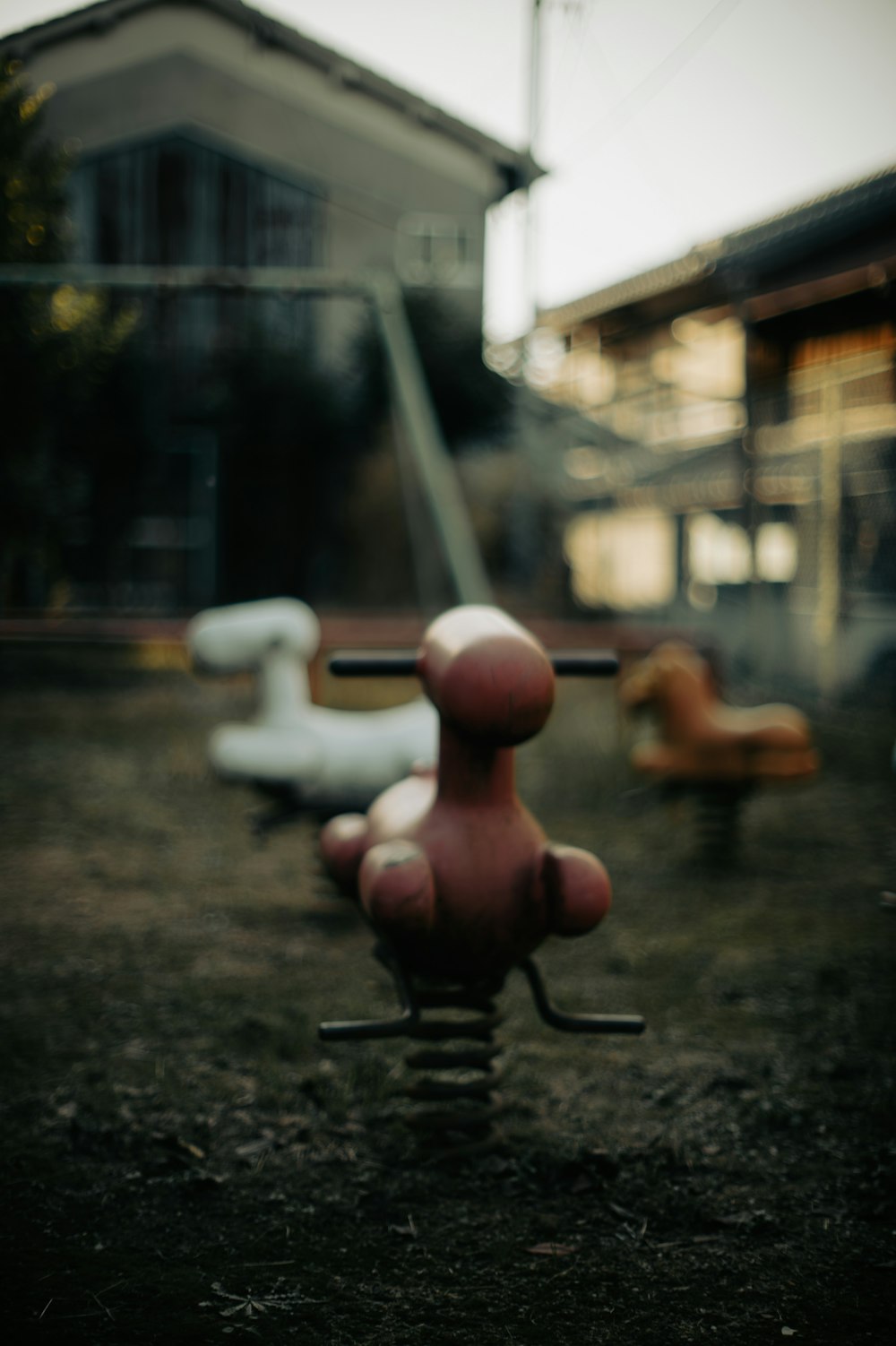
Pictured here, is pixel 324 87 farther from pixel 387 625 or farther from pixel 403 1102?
pixel 403 1102

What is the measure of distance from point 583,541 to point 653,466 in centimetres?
227

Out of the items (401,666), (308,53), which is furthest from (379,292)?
(401,666)

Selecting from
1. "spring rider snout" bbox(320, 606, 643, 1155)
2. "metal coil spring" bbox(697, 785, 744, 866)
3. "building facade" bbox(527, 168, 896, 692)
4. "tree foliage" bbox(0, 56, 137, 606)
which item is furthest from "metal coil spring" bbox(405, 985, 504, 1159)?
"building facade" bbox(527, 168, 896, 692)

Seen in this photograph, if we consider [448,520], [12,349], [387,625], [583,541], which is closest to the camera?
[448,520]

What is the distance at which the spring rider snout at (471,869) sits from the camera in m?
1.49

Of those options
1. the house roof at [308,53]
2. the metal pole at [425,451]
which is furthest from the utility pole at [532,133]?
the metal pole at [425,451]

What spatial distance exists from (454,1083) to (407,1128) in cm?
17

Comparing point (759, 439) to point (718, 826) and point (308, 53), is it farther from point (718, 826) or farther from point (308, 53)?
point (718, 826)

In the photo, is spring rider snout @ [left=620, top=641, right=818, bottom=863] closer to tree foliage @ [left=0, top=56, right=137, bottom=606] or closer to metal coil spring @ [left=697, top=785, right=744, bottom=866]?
metal coil spring @ [left=697, top=785, right=744, bottom=866]

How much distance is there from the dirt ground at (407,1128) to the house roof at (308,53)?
103 inches

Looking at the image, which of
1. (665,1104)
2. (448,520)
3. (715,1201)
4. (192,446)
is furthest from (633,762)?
(192,446)

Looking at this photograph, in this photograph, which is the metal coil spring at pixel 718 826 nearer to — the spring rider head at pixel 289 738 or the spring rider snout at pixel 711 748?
the spring rider snout at pixel 711 748

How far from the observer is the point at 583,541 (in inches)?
546

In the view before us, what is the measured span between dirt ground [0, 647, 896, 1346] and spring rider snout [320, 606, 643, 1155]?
9.8 inches
